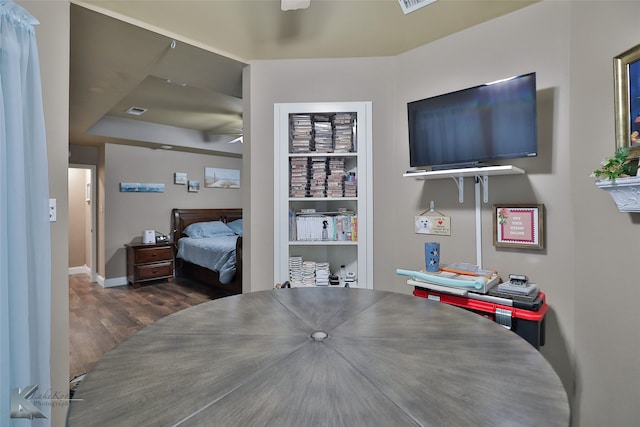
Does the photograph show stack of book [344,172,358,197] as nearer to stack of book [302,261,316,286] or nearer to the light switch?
stack of book [302,261,316,286]

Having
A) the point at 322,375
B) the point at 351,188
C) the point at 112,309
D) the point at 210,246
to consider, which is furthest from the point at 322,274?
the point at 112,309

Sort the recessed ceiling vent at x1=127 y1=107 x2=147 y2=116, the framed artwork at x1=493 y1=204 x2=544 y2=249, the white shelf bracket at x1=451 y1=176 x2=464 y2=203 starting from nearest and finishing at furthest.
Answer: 1. the framed artwork at x1=493 y1=204 x2=544 y2=249
2. the white shelf bracket at x1=451 y1=176 x2=464 y2=203
3. the recessed ceiling vent at x1=127 y1=107 x2=147 y2=116

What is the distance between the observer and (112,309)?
392 centimetres

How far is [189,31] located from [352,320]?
216 centimetres

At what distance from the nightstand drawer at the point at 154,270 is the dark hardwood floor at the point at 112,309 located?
0.16 m

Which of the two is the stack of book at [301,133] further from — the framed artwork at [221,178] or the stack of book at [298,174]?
the framed artwork at [221,178]

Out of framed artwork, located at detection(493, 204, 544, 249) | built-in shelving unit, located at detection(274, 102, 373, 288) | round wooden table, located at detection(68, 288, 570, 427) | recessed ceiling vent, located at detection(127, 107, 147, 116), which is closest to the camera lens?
round wooden table, located at detection(68, 288, 570, 427)

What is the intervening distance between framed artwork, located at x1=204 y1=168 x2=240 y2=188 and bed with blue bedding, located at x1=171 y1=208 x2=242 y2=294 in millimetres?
514

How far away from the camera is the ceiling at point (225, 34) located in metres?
1.86

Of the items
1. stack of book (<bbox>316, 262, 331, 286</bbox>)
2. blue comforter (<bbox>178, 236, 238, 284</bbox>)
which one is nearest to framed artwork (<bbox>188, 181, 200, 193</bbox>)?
blue comforter (<bbox>178, 236, 238, 284</bbox>)

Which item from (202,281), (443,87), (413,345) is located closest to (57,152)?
(413,345)

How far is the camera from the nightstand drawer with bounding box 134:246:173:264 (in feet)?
16.0

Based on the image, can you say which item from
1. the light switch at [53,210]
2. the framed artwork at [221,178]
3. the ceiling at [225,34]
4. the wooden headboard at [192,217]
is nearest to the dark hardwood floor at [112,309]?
the wooden headboard at [192,217]

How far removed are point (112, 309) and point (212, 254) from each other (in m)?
1.38
